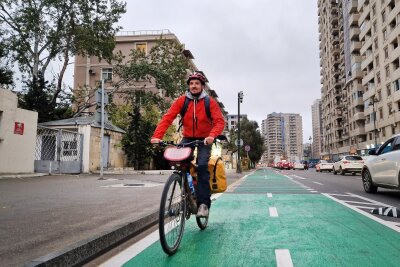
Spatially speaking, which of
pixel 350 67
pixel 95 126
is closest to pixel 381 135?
pixel 350 67

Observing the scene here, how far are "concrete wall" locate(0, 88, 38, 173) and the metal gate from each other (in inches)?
47.5

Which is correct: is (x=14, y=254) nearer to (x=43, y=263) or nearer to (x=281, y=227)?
(x=43, y=263)

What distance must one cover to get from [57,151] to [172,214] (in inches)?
635

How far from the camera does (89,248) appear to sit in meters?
3.79

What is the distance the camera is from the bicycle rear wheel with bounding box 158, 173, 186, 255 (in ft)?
12.0

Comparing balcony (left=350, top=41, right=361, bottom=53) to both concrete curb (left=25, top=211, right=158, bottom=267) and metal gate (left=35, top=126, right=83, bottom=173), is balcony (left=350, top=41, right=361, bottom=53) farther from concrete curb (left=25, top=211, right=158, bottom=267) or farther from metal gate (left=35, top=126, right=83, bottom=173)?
concrete curb (left=25, top=211, right=158, bottom=267)

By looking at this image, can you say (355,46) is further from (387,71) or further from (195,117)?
(195,117)

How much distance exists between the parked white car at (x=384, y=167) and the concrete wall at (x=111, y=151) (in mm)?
14985

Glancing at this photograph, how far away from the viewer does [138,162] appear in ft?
90.2

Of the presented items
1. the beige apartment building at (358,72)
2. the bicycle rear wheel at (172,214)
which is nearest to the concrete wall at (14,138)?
the bicycle rear wheel at (172,214)

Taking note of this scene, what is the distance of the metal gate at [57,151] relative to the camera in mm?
17812

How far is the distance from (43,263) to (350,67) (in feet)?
262

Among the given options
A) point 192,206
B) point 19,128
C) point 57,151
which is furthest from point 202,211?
point 57,151

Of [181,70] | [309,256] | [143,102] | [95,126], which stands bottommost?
[309,256]
